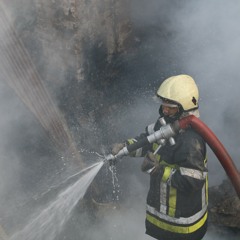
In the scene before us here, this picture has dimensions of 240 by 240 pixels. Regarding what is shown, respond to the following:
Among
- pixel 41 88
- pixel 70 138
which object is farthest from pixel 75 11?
pixel 70 138

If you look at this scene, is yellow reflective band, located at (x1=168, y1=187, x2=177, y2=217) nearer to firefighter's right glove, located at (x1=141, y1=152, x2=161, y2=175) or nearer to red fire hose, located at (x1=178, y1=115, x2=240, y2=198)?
firefighter's right glove, located at (x1=141, y1=152, x2=161, y2=175)

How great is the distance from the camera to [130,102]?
6.86 m

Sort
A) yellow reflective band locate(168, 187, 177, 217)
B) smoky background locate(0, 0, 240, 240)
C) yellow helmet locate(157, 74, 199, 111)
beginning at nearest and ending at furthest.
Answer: yellow helmet locate(157, 74, 199, 111), yellow reflective band locate(168, 187, 177, 217), smoky background locate(0, 0, 240, 240)

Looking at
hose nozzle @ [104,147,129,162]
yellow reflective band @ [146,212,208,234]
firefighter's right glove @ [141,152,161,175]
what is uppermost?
hose nozzle @ [104,147,129,162]

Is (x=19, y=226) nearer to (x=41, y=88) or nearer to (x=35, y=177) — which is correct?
(x=35, y=177)

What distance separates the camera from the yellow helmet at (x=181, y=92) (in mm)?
3584

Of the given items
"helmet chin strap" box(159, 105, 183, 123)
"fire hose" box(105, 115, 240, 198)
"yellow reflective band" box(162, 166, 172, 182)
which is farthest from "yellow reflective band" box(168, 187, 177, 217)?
"helmet chin strap" box(159, 105, 183, 123)

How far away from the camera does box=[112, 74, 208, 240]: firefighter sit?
3605 mm

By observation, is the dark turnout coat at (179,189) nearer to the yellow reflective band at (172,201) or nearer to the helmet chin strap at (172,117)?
the yellow reflective band at (172,201)

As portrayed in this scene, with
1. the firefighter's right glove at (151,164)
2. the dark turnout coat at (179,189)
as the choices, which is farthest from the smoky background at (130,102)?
the firefighter's right glove at (151,164)

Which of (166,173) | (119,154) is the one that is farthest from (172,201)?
(119,154)

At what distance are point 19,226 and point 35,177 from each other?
81cm

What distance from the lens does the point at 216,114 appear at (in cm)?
659

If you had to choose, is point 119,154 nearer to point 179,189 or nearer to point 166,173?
point 166,173
